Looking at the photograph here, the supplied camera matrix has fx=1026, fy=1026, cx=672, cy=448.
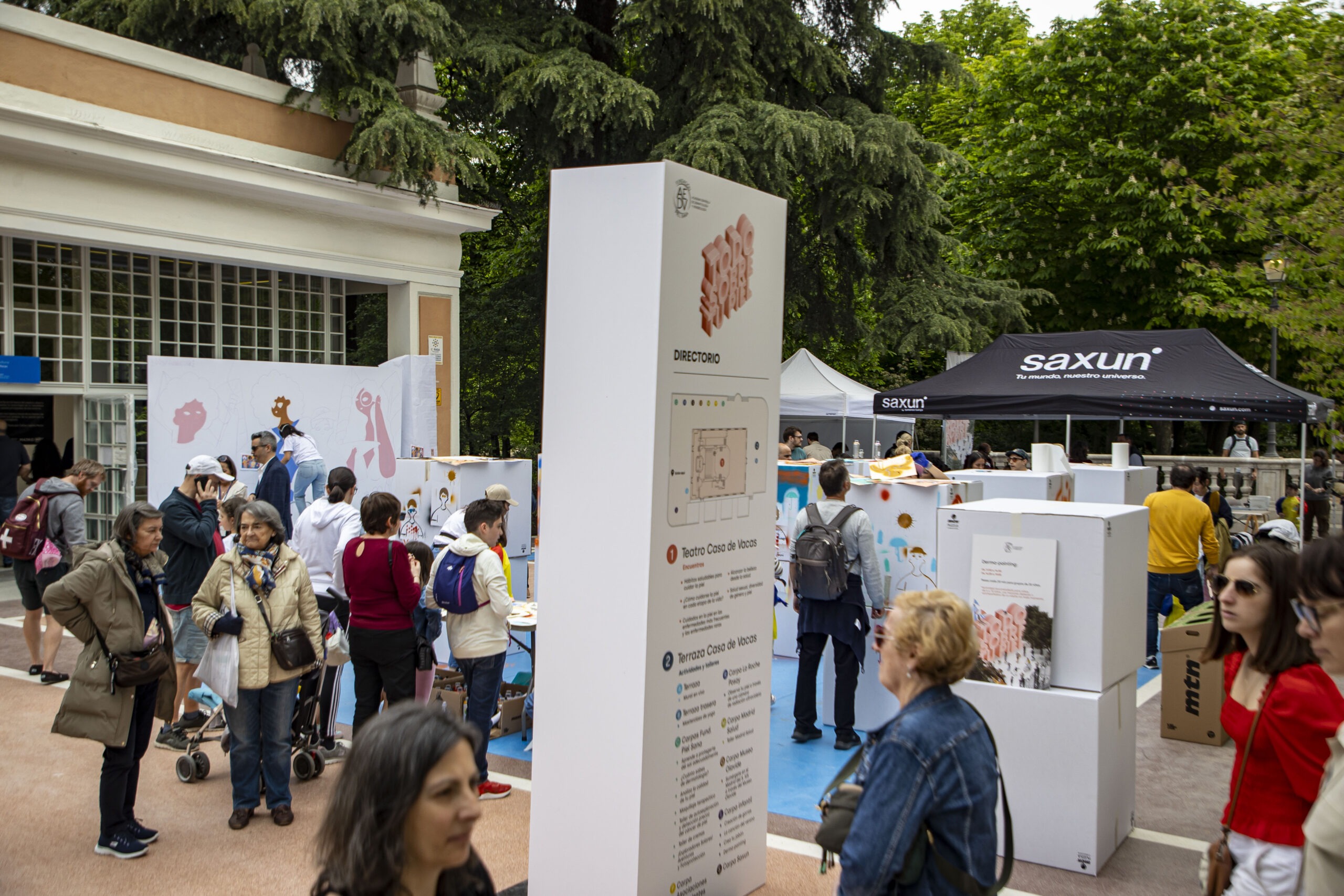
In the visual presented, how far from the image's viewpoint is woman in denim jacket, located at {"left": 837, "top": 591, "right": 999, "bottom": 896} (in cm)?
268

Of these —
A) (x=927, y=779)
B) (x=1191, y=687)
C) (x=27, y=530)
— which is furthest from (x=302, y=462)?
(x=927, y=779)

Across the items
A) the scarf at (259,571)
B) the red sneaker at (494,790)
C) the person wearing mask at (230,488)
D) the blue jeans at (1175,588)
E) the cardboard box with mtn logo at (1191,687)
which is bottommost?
the red sneaker at (494,790)

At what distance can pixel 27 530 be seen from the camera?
27.8 feet

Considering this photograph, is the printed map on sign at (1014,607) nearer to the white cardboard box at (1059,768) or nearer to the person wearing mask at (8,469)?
the white cardboard box at (1059,768)

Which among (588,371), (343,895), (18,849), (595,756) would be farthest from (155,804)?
(343,895)

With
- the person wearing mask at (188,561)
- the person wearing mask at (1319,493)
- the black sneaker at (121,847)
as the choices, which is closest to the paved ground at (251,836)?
the black sneaker at (121,847)

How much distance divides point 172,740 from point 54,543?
244 cm

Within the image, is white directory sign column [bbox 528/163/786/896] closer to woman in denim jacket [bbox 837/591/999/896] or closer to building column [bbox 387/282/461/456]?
woman in denim jacket [bbox 837/591/999/896]

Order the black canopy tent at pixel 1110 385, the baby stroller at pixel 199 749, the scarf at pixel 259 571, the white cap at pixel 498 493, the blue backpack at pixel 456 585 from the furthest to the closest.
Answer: the black canopy tent at pixel 1110 385
the white cap at pixel 498 493
the baby stroller at pixel 199 749
the blue backpack at pixel 456 585
the scarf at pixel 259 571

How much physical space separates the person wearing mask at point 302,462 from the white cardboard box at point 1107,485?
8.08 metres

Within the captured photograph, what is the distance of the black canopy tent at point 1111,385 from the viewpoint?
11820 millimetres

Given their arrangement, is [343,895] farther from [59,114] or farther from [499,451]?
[499,451]

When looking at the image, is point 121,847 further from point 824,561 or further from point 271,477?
point 271,477

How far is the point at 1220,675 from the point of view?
762 cm
